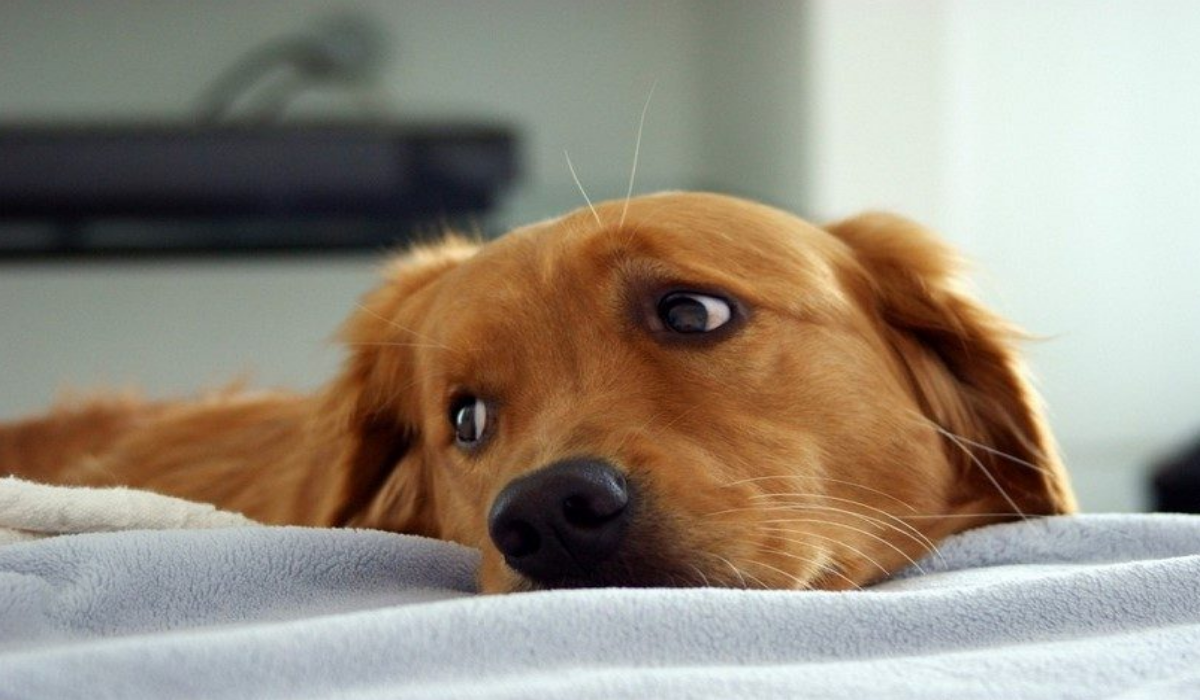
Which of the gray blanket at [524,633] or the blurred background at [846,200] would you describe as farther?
the blurred background at [846,200]

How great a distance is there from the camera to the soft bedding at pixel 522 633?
2.76ft

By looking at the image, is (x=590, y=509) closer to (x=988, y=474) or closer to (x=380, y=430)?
(x=988, y=474)

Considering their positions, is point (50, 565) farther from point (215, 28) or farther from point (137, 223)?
point (215, 28)

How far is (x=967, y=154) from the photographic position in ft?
17.1

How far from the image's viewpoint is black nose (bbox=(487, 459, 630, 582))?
3.98 ft

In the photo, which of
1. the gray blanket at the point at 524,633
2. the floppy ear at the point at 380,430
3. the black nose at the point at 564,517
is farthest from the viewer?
the floppy ear at the point at 380,430

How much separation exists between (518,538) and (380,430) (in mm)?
804

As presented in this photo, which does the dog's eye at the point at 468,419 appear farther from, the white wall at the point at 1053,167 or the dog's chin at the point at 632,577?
the white wall at the point at 1053,167

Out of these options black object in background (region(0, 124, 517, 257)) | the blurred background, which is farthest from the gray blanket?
black object in background (region(0, 124, 517, 257))

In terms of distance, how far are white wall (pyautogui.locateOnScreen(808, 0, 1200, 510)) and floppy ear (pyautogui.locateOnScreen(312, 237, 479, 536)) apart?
339 centimetres

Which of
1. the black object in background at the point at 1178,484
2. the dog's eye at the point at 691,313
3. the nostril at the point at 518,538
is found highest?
the dog's eye at the point at 691,313

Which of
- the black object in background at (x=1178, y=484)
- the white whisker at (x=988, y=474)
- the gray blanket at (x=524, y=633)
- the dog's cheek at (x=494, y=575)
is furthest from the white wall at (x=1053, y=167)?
the gray blanket at (x=524, y=633)

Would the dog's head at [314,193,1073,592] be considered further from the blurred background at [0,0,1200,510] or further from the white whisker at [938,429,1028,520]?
the blurred background at [0,0,1200,510]

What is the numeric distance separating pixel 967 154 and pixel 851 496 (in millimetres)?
3914
